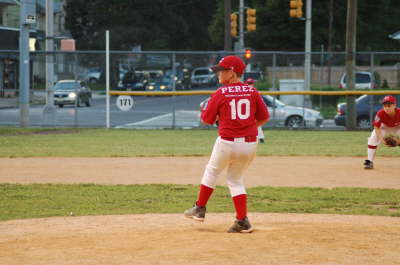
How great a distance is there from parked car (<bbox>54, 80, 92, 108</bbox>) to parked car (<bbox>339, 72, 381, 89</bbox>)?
9.98 m

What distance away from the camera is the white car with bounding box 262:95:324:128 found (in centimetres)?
2638

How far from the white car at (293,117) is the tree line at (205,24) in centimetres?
2673

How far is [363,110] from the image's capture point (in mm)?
26953

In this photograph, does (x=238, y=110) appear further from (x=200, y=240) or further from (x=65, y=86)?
(x=65, y=86)

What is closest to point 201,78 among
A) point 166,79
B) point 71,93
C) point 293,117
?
point 166,79

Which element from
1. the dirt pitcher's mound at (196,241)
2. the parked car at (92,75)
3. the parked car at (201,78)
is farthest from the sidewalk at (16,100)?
the dirt pitcher's mound at (196,241)

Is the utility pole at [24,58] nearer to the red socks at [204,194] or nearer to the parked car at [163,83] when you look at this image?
the parked car at [163,83]

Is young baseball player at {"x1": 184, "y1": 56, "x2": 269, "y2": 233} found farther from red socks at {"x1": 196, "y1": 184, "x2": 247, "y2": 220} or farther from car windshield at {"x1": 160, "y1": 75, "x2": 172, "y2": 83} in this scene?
car windshield at {"x1": 160, "y1": 75, "x2": 172, "y2": 83}

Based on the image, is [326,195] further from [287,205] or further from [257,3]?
[257,3]

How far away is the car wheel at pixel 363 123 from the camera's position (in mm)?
26859

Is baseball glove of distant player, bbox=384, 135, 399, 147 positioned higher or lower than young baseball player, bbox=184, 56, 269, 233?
lower

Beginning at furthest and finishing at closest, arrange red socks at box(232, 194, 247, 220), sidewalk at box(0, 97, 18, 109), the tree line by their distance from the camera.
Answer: the tree line → sidewalk at box(0, 97, 18, 109) → red socks at box(232, 194, 247, 220)

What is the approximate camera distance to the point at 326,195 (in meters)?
12.0

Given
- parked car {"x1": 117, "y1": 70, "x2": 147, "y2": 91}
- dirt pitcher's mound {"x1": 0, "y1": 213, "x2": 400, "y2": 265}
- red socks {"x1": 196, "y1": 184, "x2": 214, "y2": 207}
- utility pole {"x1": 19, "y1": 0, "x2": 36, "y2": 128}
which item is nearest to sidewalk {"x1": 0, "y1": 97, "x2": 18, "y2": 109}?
utility pole {"x1": 19, "y1": 0, "x2": 36, "y2": 128}
